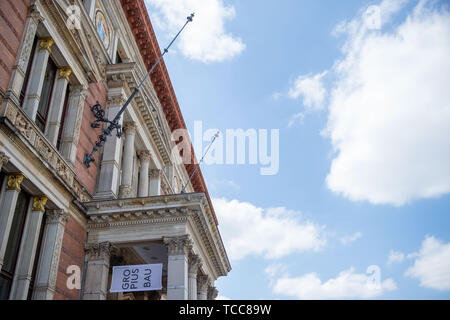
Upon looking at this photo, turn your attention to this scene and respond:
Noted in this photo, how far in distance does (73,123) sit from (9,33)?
170 inches

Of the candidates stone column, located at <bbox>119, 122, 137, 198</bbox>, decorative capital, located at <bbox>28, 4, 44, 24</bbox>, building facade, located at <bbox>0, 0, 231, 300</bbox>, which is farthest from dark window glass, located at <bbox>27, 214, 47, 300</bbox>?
decorative capital, located at <bbox>28, 4, 44, 24</bbox>

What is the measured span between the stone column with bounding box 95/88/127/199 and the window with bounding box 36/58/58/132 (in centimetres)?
384

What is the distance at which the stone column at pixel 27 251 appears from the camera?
11.6 meters

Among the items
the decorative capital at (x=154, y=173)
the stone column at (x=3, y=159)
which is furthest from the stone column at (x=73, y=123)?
the decorative capital at (x=154, y=173)

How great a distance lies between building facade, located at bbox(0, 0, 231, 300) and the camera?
11922 millimetres

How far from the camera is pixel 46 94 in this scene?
14664mm

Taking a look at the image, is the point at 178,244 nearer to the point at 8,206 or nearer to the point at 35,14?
the point at 8,206

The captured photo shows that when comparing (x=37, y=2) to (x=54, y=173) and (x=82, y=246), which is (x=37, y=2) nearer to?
(x=54, y=173)

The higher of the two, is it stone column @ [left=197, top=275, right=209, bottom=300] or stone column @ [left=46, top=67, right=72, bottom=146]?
stone column @ [left=46, top=67, right=72, bottom=146]

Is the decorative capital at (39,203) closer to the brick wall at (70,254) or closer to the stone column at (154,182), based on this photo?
the brick wall at (70,254)

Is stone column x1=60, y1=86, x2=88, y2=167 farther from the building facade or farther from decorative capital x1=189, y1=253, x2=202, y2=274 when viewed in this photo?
decorative capital x1=189, y1=253, x2=202, y2=274
